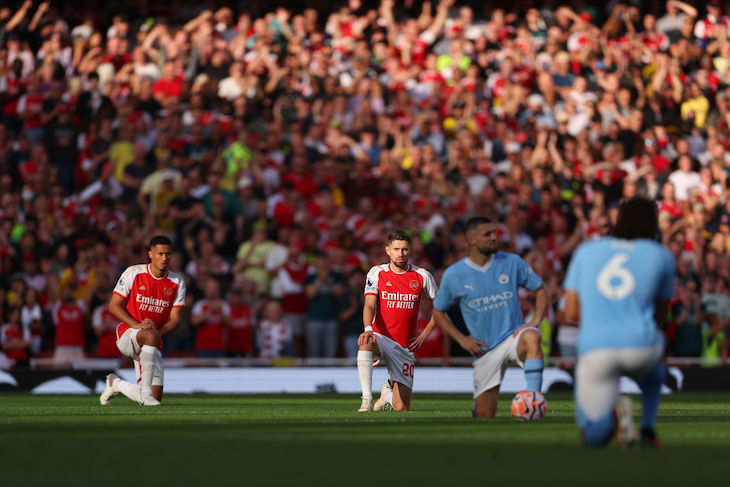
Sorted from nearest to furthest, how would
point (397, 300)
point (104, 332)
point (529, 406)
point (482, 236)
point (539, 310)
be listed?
1. point (529, 406)
2. point (539, 310)
3. point (482, 236)
4. point (397, 300)
5. point (104, 332)

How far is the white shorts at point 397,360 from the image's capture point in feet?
48.8

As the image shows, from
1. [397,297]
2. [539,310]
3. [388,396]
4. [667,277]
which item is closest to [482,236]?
[539,310]

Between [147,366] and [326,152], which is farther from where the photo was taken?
[326,152]

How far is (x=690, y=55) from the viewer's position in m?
29.5

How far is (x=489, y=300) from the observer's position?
12789mm

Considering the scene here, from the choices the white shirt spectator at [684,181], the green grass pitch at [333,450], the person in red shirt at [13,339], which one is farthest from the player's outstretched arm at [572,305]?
the white shirt spectator at [684,181]

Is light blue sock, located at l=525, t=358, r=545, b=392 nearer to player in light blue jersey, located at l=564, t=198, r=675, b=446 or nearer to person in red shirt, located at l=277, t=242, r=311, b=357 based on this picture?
player in light blue jersey, located at l=564, t=198, r=675, b=446

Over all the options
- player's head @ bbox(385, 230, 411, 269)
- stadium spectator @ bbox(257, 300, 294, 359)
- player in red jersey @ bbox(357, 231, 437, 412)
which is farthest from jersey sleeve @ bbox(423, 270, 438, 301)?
stadium spectator @ bbox(257, 300, 294, 359)

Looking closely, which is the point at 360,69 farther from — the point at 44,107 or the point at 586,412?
the point at 586,412

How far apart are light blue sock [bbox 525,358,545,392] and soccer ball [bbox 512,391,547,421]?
0.41 ft

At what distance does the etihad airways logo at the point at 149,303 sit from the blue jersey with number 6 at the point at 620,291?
27.7 feet

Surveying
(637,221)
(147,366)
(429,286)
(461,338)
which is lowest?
(147,366)

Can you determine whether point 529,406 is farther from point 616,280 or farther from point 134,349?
point 134,349

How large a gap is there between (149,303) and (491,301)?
5117 millimetres
